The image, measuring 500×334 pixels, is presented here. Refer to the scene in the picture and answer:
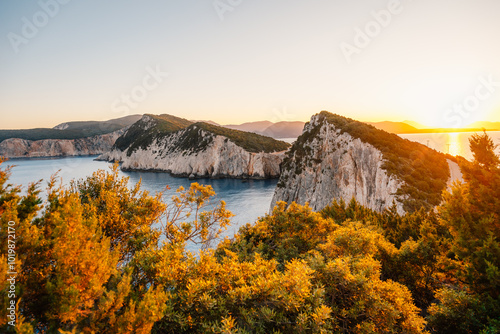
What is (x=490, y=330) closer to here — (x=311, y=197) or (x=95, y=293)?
(x=95, y=293)

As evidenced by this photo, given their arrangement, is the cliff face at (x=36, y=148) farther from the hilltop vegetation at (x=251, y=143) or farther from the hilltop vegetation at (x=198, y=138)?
the hilltop vegetation at (x=251, y=143)

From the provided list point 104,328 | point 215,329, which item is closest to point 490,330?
point 215,329

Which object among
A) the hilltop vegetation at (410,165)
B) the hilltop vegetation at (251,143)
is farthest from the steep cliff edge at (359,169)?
the hilltop vegetation at (251,143)

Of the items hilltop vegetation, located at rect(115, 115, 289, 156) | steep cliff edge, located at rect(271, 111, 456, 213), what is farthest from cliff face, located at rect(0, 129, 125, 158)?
steep cliff edge, located at rect(271, 111, 456, 213)

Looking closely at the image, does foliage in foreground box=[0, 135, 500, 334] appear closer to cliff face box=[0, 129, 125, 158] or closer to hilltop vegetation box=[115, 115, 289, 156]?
hilltop vegetation box=[115, 115, 289, 156]

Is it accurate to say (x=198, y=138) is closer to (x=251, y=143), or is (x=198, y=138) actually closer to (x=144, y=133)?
(x=251, y=143)
